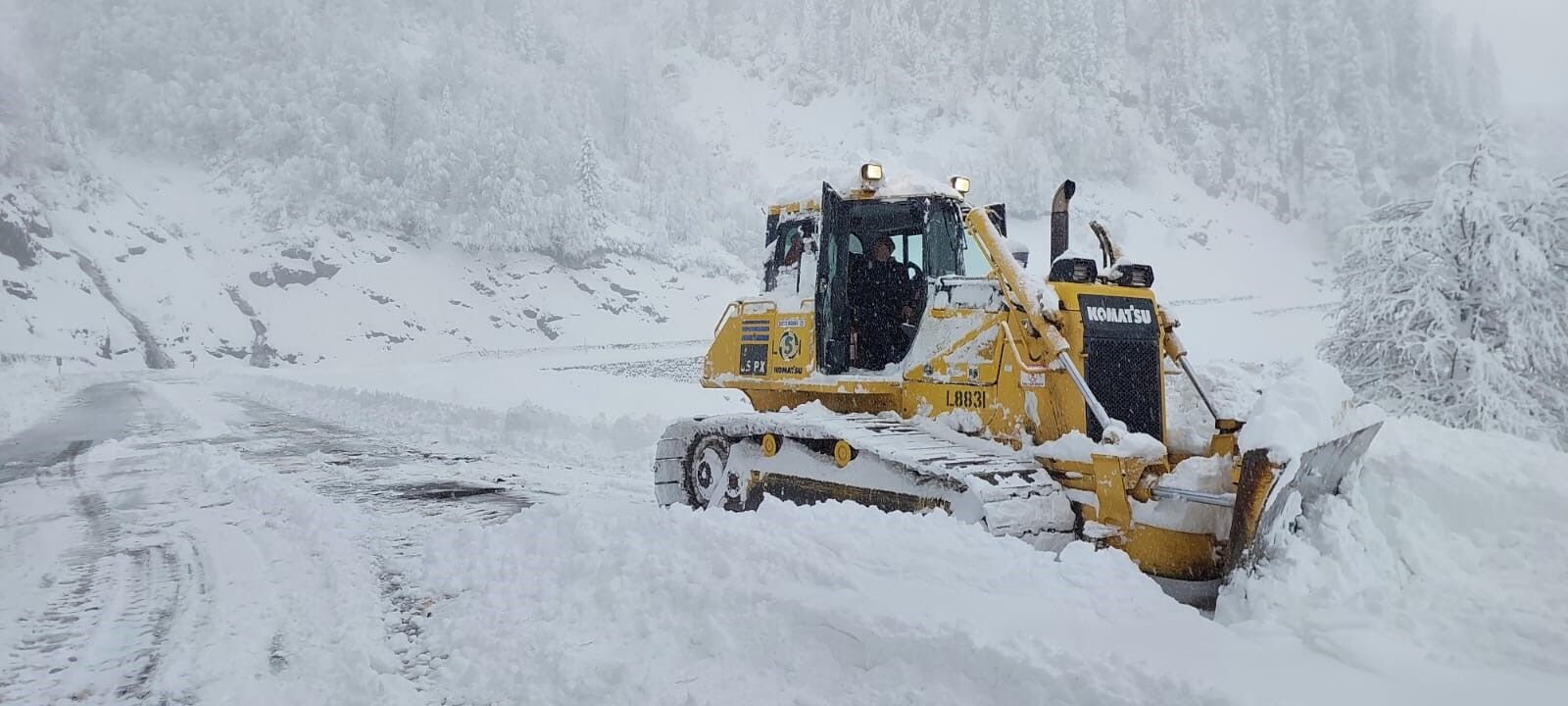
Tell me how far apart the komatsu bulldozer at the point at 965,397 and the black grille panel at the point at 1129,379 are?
0.04 ft

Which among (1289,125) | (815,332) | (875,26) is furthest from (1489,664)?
(1289,125)

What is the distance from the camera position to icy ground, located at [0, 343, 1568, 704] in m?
3.35

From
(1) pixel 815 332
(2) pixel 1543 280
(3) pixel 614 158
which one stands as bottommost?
(1) pixel 815 332

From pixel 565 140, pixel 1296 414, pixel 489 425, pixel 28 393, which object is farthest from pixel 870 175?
pixel 565 140

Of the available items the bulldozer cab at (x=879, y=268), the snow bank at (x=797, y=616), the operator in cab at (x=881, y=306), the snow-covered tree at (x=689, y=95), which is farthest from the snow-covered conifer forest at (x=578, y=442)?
the snow-covered tree at (x=689, y=95)

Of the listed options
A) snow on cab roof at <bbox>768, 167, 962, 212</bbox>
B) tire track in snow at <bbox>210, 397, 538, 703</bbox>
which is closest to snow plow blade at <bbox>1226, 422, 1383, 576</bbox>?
snow on cab roof at <bbox>768, 167, 962, 212</bbox>

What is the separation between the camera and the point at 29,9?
50625mm

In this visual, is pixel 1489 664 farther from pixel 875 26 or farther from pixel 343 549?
pixel 875 26

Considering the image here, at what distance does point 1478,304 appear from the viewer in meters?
14.7

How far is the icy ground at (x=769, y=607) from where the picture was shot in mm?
3346

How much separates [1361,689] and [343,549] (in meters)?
6.04

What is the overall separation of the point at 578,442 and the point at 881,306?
22.1 ft

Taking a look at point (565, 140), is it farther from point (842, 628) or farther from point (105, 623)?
point (842, 628)

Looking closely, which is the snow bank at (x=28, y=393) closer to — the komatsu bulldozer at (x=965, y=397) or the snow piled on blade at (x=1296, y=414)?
the komatsu bulldozer at (x=965, y=397)
